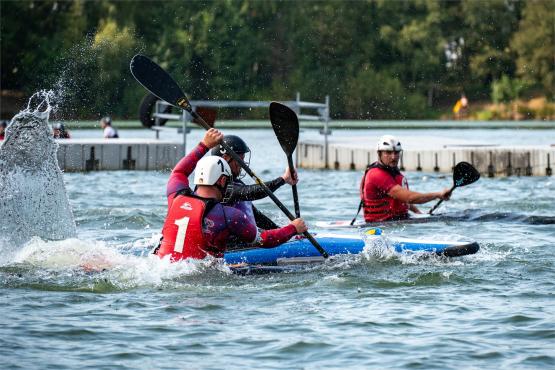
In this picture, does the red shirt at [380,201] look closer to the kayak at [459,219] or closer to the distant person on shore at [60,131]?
the kayak at [459,219]

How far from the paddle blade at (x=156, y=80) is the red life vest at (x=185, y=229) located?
2341 mm

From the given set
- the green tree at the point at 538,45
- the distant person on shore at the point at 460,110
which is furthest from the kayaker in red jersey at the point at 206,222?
the green tree at the point at 538,45

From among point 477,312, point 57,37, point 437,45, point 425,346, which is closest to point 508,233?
point 477,312

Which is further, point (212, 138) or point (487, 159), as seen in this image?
point (487, 159)

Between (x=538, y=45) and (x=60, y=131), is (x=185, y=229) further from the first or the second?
(x=538, y=45)

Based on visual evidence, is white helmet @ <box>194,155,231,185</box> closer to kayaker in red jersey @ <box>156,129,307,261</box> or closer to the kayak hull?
kayaker in red jersey @ <box>156,129,307,261</box>

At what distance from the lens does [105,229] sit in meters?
14.3

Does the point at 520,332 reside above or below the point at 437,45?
below

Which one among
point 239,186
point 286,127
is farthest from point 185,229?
point 286,127

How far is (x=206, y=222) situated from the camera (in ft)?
30.7

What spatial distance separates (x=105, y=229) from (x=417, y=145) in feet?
42.4

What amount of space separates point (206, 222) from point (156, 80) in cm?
278

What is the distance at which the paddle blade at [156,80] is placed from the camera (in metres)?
11.6

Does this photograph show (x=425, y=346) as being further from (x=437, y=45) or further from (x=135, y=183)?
(x=437, y=45)
